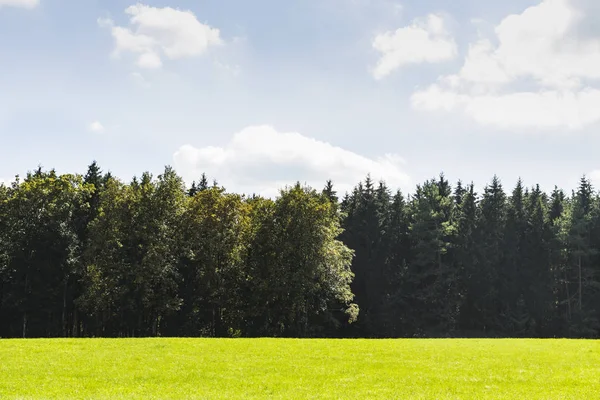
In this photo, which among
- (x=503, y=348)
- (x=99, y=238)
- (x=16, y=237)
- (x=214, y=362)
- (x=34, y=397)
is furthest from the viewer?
(x=16, y=237)

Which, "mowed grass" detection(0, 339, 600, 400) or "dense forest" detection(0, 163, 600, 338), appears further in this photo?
"dense forest" detection(0, 163, 600, 338)

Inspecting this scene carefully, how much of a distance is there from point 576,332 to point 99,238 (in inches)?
2757

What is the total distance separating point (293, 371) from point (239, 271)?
Answer: 4069cm

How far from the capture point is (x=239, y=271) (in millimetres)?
65938

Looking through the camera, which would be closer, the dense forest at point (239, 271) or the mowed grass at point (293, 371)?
the mowed grass at point (293, 371)

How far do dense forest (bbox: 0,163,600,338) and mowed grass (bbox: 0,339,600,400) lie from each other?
969 inches

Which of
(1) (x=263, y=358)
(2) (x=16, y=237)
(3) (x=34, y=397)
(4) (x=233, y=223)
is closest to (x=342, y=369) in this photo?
(1) (x=263, y=358)

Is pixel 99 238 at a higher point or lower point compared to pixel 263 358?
higher

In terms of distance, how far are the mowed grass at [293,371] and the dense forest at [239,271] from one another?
80.8 feet

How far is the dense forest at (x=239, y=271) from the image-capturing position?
61.3 meters

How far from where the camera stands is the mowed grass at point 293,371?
20703 millimetres

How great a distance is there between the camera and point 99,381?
2345 centimetres

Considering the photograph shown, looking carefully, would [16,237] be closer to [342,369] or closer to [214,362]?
[214,362]

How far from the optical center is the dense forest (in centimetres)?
6131
